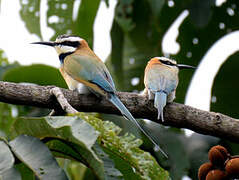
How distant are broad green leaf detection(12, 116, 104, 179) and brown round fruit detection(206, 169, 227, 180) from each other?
51cm

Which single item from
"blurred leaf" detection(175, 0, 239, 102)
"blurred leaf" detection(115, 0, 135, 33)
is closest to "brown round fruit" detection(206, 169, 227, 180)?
"blurred leaf" detection(115, 0, 135, 33)

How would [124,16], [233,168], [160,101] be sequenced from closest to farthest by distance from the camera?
1. [233,168]
2. [160,101]
3. [124,16]

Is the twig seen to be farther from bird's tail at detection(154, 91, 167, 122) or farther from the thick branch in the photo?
bird's tail at detection(154, 91, 167, 122)

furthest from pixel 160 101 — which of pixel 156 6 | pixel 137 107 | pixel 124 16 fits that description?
pixel 124 16

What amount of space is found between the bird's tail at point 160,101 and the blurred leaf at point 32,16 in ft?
5.93

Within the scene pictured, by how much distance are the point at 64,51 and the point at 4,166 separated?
8.42ft

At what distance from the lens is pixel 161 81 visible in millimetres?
3582

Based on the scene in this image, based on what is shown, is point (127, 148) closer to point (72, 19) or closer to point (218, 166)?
point (218, 166)

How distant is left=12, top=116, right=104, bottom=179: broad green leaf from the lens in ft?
4.96

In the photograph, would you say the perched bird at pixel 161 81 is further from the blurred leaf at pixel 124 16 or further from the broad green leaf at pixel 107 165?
the broad green leaf at pixel 107 165

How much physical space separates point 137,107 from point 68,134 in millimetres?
1301

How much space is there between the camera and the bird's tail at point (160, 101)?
111 inches

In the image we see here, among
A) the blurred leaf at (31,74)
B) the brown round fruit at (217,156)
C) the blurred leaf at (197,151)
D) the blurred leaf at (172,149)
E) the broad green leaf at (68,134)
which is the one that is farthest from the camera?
the blurred leaf at (197,151)

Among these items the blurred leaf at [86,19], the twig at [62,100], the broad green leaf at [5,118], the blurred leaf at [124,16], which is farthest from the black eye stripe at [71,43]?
the twig at [62,100]
